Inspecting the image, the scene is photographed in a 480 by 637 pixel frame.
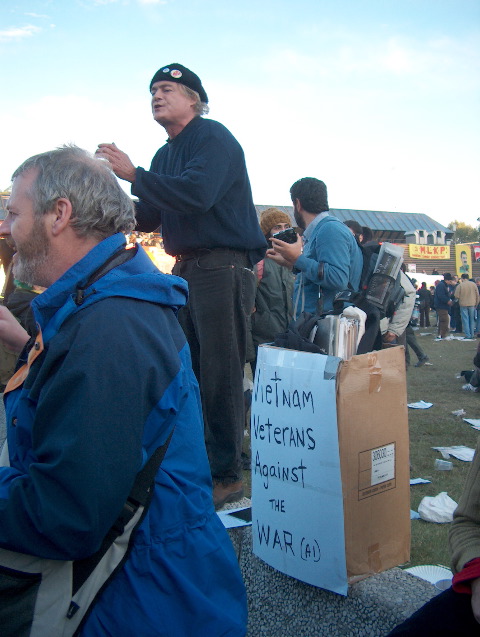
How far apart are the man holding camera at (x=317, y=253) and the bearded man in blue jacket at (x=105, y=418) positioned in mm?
2032

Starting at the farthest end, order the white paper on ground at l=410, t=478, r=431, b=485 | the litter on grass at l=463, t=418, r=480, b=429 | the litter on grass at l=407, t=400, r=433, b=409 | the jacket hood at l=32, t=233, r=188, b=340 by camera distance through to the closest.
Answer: the litter on grass at l=407, t=400, r=433, b=409, the litter on grass at l=463, t=418, r=480, b=429, the white paper on ground at l=410, t=478, r=431, b=485, the jacket hood at l=32, t=233, r=188, b=340

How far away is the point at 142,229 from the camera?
3.30m

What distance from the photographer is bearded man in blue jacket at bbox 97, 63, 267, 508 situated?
295 cm

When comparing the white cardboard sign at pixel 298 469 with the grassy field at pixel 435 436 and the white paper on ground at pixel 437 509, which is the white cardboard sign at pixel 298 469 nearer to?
the grassy field at pixel 435 436

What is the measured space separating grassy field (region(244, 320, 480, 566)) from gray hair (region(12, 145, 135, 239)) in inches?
78.5

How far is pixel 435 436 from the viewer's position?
5.32 m

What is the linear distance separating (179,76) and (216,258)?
3.09 feet

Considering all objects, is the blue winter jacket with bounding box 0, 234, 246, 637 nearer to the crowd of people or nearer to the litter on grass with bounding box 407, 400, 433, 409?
the crowd of people

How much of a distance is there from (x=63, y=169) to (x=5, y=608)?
98cm

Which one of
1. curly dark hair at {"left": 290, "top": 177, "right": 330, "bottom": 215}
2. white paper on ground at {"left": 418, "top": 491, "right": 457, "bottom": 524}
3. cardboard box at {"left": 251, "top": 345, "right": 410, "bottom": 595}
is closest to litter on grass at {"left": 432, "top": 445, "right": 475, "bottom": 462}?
white paper on ground at {"left": 418, "top": 491, "right": 457, "bottom": 524}

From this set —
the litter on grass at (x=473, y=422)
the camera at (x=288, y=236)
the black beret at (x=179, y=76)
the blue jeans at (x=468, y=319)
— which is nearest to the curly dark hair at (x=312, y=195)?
the camera at (x=288, y=236)

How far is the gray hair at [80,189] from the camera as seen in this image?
4.86ft

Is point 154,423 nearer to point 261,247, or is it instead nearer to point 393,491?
point 393,491

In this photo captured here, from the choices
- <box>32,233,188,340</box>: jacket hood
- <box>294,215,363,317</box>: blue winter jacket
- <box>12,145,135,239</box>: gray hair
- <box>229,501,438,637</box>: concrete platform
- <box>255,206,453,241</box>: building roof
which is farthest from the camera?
<box>255,206,453,241</box>: building roof
